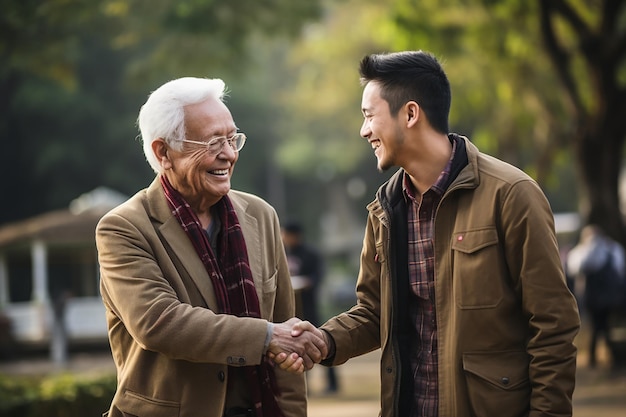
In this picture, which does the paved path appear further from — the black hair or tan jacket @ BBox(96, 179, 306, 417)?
the black hair

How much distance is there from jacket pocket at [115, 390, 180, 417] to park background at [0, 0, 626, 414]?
1955 mm

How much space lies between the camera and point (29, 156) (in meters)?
41.1

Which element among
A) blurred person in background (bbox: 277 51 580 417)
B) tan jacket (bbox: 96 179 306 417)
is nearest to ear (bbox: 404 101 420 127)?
blurred person in background (bbox: 277 51 580 417)

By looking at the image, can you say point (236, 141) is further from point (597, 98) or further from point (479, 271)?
→ point (597, 98)

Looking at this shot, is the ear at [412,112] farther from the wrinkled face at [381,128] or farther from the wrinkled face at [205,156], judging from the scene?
the wrinkled face at [205,156]

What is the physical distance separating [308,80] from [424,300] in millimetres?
40684

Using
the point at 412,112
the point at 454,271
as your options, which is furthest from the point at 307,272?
the point at 454,271

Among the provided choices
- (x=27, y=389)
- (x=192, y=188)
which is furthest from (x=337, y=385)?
(x=192, y=188)

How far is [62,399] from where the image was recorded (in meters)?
9.01

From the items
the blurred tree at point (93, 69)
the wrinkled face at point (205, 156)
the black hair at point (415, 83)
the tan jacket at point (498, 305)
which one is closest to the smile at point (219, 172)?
the wrinkled face at point (205, 156)

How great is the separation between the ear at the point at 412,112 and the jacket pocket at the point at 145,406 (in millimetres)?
1405

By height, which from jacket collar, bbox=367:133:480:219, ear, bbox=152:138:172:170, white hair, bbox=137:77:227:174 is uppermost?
white hair, bbox=137:77:227:174

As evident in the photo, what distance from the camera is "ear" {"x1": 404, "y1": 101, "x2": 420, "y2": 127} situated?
4074mm

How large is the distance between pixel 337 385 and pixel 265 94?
1546 inches
